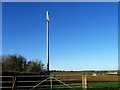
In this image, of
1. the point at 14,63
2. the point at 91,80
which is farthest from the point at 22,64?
the point at 91,80

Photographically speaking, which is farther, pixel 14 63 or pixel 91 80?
pixel 14 63

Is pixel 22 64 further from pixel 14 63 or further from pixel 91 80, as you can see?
pixel 91 80

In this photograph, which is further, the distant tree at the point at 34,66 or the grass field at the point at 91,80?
the distant tree at the point at 34,66

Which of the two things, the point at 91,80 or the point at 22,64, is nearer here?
the point at 91,80

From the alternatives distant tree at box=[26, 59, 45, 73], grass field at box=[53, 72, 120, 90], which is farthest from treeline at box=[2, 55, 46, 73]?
grass field at box=[53, 72, 120, 90]

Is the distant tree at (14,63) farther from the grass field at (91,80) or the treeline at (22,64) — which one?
the grass field at (91,80)

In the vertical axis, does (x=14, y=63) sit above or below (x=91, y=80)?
above

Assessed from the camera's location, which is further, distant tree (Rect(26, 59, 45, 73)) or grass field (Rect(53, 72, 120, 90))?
distant tree (Rect(26, 59, 45, 73))

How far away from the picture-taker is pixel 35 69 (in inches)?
1162

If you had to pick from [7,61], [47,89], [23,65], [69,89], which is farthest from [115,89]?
[23,65]

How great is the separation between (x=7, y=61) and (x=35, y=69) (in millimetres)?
2997

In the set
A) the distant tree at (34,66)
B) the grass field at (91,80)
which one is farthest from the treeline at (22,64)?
the grass field at (91,80)

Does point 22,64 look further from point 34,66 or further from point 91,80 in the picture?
point 91,80

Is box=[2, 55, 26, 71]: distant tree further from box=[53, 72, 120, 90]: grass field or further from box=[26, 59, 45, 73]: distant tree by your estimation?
box=[53, 72, 120, 90]: grass field
